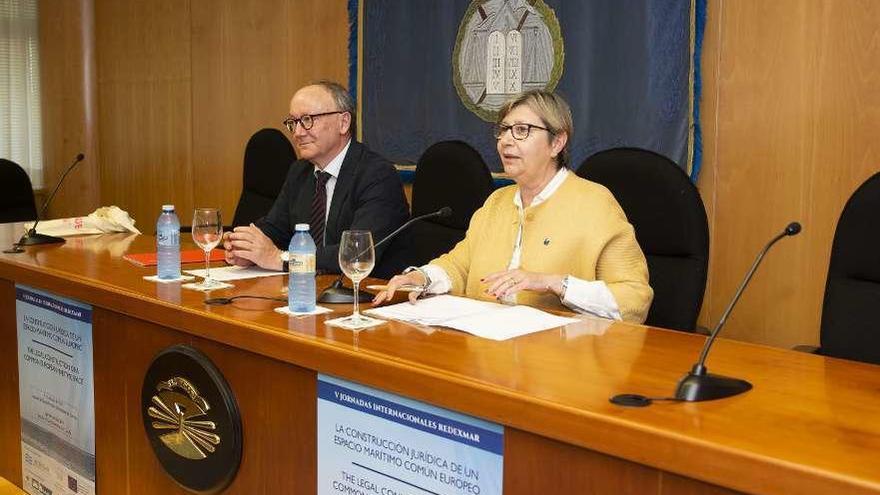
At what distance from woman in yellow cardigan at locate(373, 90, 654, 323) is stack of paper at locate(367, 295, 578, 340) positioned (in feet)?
0.32

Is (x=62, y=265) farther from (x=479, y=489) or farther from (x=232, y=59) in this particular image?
(x=232, y=59)

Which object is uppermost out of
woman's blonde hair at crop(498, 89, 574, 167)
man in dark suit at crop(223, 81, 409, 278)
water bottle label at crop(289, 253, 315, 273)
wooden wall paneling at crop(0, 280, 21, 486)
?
woman's blonde hair at crop(498, 89, 574, 167)

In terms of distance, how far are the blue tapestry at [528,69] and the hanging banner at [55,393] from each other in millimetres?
1532

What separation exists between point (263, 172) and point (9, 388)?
1671 mm

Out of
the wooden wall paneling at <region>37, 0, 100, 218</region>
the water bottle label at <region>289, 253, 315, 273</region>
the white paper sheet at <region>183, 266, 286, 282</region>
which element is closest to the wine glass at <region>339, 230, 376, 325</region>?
the water bottle label at <region>289, 253, 315, 273</region>

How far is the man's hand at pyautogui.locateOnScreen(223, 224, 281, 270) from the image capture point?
8.43 feet

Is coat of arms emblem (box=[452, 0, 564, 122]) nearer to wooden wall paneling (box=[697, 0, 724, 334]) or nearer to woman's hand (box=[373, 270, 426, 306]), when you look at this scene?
wooden wall paneling (box=[697, 0, 724, 334])

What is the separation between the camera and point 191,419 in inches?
80.0

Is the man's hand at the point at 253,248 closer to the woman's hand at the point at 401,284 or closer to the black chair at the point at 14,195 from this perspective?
the woman's hand at the point at 401,284

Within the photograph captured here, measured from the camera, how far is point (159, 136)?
594cm

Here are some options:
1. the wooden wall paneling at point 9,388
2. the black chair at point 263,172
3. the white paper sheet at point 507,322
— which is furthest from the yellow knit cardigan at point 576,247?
the black chair at point 263,172

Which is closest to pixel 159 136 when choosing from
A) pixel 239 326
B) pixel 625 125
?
pixel 625 125

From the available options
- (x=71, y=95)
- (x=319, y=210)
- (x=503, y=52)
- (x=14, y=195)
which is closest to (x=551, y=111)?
(x=319, y=210)

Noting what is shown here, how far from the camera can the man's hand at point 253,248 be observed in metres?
2.57
